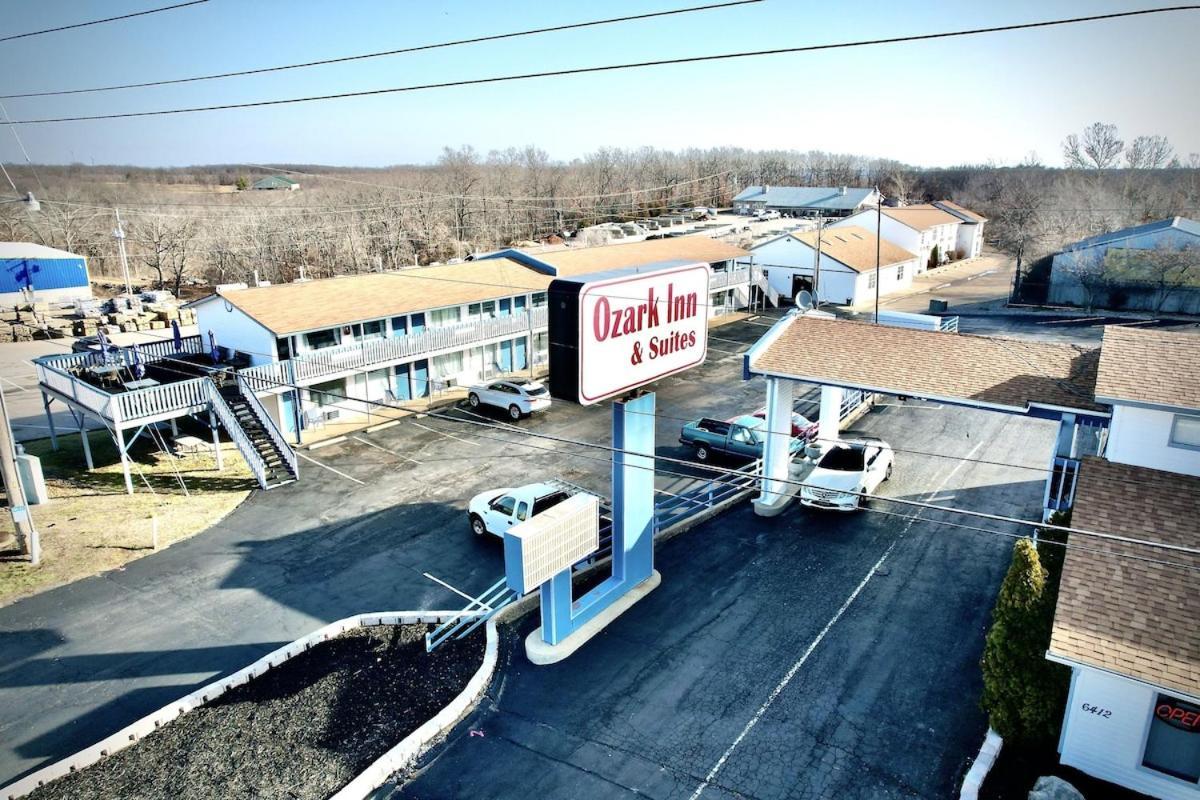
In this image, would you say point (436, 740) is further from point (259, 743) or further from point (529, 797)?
point (259, 743)

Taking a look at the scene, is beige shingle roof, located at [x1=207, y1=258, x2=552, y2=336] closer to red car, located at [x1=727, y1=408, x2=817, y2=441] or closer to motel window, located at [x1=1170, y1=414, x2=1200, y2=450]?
red car, located at [x1=727, y1=408, x2=817, y2=441]

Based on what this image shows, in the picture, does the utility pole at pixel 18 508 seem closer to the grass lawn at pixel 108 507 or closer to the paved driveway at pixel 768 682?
the grass lawn at pixel 108 507

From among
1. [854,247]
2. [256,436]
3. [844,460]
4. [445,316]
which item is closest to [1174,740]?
[844,460]

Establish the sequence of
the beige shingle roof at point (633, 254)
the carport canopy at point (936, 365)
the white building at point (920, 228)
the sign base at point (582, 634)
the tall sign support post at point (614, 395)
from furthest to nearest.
Result: 1. the white building at point (920, 228)
2. the beige shingle roof at point (633, 254)
3. the carport canopy at point (936, 365)
4. the sign base at point (582, 634)
5. the tall sign support post at point (614, 395)

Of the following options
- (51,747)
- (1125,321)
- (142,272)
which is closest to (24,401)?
(51,747)

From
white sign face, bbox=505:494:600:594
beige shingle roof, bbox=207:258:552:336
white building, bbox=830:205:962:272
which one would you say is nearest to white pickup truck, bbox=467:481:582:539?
white sign face, bbox=505:494:600:594

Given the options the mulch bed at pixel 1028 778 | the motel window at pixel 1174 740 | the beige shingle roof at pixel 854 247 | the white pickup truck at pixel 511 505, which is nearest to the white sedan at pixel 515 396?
Result: the white pickup truck at pixel 511 505
